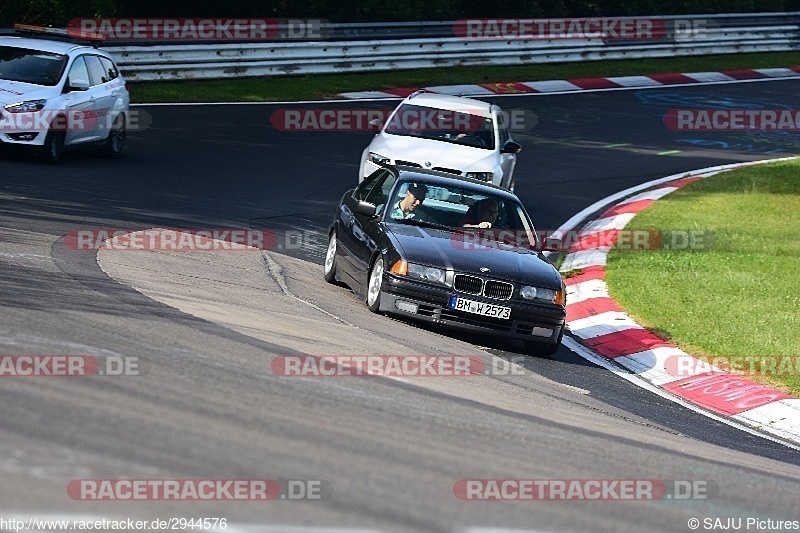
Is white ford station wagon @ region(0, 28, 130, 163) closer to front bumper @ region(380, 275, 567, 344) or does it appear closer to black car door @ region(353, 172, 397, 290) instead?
black car door @ region(353, 172, 397, 290)

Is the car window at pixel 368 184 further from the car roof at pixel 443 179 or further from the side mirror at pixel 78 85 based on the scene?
the side mirror at pixel 78 85

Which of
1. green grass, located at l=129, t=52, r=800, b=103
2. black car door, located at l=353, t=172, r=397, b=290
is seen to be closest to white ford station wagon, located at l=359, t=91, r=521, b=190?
black car door, located at l=353, t=172, r=397, b=290

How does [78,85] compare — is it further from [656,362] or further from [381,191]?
[656,362]

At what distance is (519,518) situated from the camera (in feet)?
16.9

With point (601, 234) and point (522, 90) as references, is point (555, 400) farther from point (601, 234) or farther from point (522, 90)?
point (522, 90)

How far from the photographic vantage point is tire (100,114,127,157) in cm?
1872

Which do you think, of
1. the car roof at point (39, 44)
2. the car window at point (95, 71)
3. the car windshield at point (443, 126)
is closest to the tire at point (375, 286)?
the car windshield at point (443, 126)

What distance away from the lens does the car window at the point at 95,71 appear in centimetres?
1872

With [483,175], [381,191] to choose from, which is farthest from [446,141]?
[381,191]

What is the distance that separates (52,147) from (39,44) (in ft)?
6.95

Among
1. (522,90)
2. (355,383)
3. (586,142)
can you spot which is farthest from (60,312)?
(522,90)

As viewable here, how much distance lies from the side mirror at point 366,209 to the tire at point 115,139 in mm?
7503

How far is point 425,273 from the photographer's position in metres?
11.1

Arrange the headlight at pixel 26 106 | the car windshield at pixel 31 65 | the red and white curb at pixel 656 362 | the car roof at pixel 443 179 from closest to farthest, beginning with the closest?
the red and white curb at pixel 656 362, the car roof at pixel 443 179, the headlight at pixel 26 106, the car windshield at pixel 31 65
